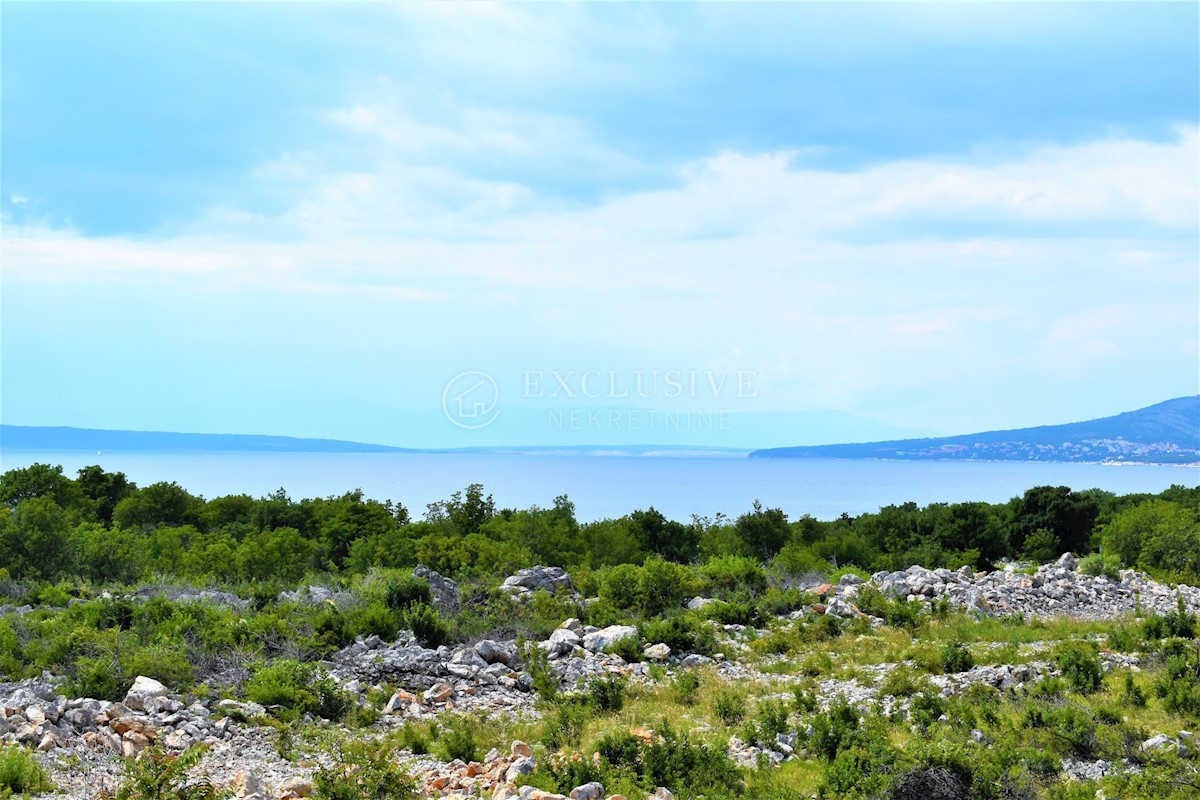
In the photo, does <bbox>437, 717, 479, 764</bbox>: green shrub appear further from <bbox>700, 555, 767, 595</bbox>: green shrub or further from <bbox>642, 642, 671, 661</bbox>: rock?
<bbox>700, 555, 767, 595</bbox>: green shrub

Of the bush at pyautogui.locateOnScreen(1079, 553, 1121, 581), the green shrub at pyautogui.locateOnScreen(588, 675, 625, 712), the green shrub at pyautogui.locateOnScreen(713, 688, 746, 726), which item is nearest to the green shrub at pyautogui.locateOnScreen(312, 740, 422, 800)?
the green shrub at pyautogui.locateOnScreen(588, 675, 625, 712)

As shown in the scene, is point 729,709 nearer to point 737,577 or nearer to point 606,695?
point 606,695

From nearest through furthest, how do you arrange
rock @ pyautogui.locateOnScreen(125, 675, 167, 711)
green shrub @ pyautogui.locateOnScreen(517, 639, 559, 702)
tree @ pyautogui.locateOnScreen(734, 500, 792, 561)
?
rock @ pyautogui.locateOnScreen(125, 675, 167, 711) → green shrub @ pyautogui.locateOnScreen(517, 639, 559, 702) → tree @ pyautogui.locateOnScreen(734, 500, 792, 561)

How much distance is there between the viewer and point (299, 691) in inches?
552

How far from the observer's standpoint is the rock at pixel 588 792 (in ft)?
31.8

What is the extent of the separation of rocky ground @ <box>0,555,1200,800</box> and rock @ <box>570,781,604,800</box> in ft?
0.04

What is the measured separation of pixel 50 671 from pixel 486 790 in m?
8.40

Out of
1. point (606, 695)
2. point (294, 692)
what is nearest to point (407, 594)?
point (294, 692)

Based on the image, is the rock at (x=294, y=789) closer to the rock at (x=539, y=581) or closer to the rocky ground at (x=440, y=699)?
the rocky ground at (x=440, y=699)

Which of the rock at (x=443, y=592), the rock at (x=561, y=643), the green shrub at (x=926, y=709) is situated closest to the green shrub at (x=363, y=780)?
the green shrub at (x=926, y=709)

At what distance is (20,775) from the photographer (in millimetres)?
10633

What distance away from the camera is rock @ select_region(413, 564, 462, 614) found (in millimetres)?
21359

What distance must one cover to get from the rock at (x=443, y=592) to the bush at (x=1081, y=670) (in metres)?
11.9

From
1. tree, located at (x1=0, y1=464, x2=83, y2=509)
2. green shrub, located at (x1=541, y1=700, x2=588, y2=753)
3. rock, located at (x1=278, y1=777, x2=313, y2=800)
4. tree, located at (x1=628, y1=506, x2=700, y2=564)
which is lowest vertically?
tree, located at (x1=628, y1=506, x2=700, y2=564)
